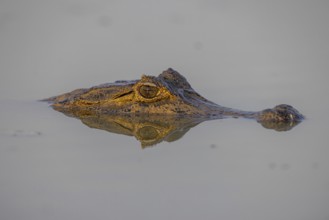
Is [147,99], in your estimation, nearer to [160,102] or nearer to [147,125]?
[160,102]

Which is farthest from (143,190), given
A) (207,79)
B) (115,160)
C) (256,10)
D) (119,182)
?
(256,10)

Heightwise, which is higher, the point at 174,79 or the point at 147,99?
the point at 174,79

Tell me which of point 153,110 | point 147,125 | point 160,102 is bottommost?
point 147,125

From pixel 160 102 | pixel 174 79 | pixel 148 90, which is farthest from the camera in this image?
pixel 174 79

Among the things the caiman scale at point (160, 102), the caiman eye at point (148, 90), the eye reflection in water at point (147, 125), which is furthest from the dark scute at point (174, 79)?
the eye reflection in water at point (147, 125)

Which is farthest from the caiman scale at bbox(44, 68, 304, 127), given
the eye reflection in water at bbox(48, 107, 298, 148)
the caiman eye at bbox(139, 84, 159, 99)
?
the eye reflection in water at bbox(48, 107, 298, 148)

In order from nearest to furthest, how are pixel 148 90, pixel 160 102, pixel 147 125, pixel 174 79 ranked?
pixel 147 125
pixel 148 90
pixel 160 102
pixel 174 79

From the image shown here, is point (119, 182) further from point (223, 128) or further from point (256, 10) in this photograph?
point (256, 10)

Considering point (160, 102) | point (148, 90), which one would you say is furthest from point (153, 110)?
point (148, 90)

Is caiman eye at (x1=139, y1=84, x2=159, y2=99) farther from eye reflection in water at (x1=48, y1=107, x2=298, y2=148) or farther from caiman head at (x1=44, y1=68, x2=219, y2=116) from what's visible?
eye reflection in water at (x1=48, y1=107, x2=298, y2=148)
